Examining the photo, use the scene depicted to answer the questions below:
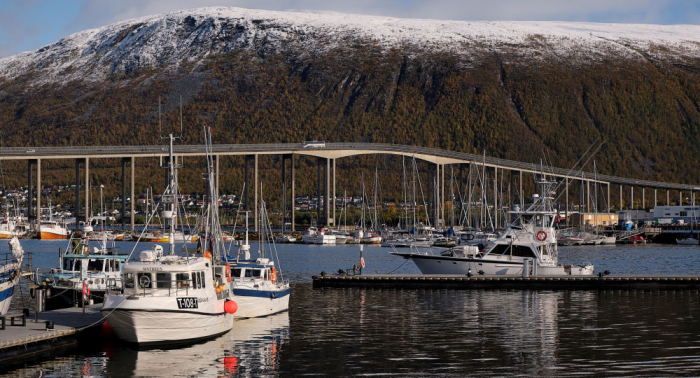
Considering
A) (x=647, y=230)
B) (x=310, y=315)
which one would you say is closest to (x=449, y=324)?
(x=310, y=315)

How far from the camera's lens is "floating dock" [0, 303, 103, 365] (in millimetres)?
35406

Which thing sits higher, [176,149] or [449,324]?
[176,149]

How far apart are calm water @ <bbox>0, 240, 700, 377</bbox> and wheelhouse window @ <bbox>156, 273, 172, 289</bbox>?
2.44 m

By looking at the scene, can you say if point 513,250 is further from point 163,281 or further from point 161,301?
point 161,301

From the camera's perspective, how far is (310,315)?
5050cm

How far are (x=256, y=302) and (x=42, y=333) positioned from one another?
41.0ft

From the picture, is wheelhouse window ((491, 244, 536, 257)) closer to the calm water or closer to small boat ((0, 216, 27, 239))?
the calm water

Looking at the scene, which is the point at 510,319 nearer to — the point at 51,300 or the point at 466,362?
the point at 466,362

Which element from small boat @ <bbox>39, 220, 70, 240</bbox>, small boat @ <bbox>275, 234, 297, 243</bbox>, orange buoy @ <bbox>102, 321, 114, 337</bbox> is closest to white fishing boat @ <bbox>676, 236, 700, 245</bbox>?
small boat @ <bbox>275, 234, 297, 243</bbox>

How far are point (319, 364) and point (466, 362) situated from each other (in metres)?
5.31

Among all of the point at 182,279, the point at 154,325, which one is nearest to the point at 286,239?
the point at 182,279

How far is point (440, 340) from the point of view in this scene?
4225cm

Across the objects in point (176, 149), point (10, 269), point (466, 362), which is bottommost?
point (466, 362)

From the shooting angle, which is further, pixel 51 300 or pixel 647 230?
pixel 647 230
